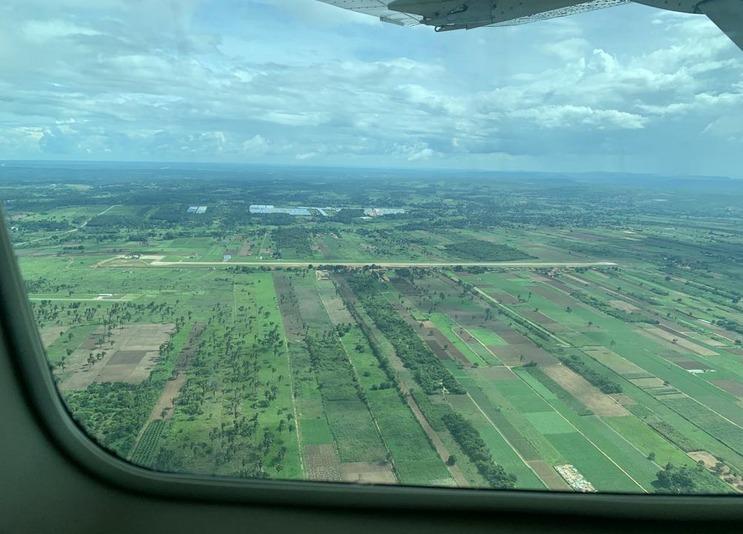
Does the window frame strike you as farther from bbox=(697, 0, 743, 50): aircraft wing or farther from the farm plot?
bbox=(697, 0, 743, 50): aircraft wing

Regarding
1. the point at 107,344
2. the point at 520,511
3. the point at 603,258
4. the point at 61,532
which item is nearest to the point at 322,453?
the point at 520,511

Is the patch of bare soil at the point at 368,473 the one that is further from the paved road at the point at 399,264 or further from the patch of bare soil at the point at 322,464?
the paved road at the point at 399,264

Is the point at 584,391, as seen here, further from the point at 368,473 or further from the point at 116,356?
the point at 116,356

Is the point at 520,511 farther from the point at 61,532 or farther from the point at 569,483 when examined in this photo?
the point at 61,532

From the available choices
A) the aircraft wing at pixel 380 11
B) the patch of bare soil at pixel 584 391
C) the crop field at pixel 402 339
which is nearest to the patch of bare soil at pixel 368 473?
the crop field at pixel 402 339

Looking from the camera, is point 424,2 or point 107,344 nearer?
point 424,2

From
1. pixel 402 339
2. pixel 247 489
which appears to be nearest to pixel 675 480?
pixel 402 339

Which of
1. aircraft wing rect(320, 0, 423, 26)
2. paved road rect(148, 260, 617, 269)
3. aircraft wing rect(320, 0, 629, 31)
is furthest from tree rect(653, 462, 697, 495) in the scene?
aircraft wing rect(320, 0, 423, 26)
